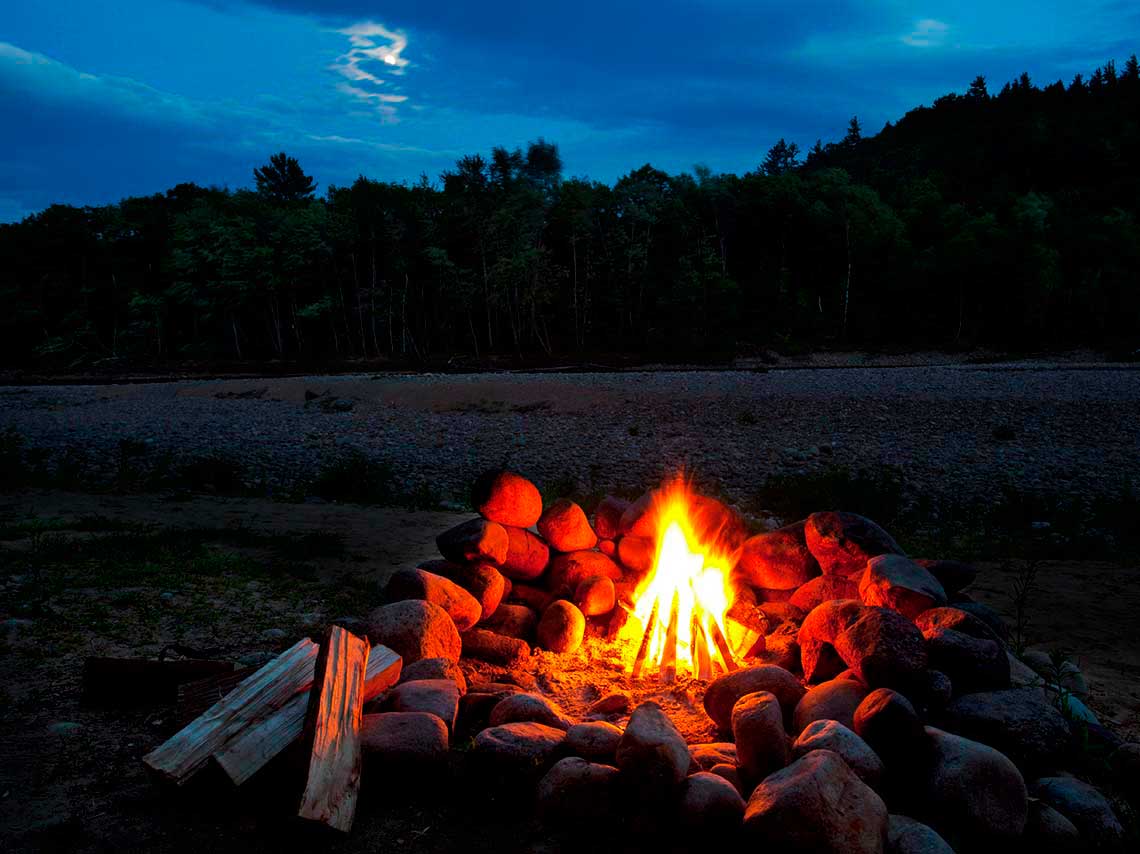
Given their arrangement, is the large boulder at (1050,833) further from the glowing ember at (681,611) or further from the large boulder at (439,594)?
the large boulder at (439,594)

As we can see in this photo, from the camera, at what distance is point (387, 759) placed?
3.44 m

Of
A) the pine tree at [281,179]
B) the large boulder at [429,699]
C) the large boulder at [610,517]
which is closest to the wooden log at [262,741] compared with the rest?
the large boulder at [429,699]

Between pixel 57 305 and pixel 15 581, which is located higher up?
pixel 57 305

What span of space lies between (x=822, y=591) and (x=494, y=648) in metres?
2.29

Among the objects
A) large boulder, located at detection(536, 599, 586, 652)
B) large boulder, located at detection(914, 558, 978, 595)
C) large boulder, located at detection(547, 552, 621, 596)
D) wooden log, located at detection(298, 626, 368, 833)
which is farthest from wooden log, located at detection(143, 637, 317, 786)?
large boulder, located at detection(914, 558, 978, 595)

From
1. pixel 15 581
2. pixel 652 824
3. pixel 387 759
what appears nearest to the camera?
pixel 652 824

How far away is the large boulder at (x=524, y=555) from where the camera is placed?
578cm

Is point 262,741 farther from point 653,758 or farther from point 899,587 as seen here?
point 899,587

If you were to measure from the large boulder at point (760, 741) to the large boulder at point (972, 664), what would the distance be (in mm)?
990

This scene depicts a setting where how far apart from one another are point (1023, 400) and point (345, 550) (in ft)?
55.9

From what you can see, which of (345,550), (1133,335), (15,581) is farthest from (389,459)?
(1133,335)

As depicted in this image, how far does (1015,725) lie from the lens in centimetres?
353

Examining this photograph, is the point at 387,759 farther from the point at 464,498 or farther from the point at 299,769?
the point at 464,498

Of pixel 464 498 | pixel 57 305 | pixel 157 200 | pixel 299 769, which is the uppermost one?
pixel 157 200
